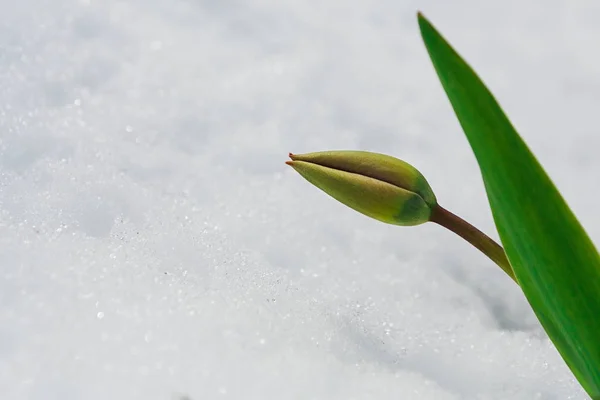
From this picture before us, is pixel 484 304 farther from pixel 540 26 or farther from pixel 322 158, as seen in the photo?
pixel 540 26

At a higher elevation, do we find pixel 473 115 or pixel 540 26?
pixel 540 26

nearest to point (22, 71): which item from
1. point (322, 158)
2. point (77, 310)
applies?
point (77, 310)

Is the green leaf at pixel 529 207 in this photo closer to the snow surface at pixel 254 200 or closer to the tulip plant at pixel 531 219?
the tulip plant at pixel 531 219

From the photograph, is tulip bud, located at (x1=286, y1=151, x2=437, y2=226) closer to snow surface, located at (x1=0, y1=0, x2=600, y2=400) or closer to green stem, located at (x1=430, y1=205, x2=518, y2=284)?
green stem, located at (x1=430, y1=205, x2=518, y2=284)

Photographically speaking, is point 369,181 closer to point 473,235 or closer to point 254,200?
point 473,235

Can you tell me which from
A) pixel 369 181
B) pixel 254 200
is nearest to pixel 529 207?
pixel 369 181
